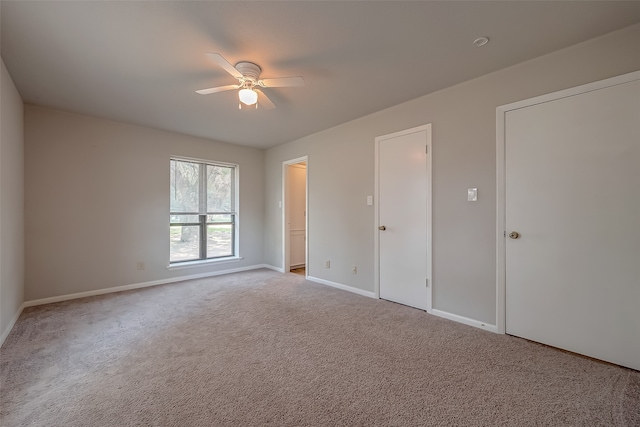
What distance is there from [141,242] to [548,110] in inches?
208

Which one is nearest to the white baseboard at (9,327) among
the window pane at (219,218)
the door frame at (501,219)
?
the window pane at (219,218)

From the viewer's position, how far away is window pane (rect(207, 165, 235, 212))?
199 inches

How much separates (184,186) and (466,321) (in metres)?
4.63

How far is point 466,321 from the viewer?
279 centimetres

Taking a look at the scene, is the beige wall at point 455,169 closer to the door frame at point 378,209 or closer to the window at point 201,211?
the door frame at point 378,209

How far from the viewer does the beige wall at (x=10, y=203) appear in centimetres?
244

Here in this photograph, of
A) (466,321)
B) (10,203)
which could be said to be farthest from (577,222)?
(10,203)

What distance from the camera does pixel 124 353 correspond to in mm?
2217

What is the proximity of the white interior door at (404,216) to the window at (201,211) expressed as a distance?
3117 millimetres

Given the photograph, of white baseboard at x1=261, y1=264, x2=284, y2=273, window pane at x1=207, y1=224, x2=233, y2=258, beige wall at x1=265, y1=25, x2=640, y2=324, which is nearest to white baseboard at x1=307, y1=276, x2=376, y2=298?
beige wall at x1=265, y1=25, x2=640, y2=324

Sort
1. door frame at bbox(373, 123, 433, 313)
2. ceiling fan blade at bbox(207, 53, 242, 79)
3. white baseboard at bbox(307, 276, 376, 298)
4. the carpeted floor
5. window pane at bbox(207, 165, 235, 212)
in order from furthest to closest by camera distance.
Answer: window pane at bbox(207, 165, 235, 212), white baseboard at bbox(307, 276, 376, 298), door frame at bbox(373, 123, 433, 313), ceiling fan blade at bbox(207, 53, 242, 79), the carpeted floor

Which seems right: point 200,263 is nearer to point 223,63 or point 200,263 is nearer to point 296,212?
point 296,212

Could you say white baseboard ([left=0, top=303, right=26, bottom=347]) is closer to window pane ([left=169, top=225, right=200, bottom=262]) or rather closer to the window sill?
the window sill

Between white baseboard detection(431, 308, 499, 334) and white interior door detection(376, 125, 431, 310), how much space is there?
16 cm
